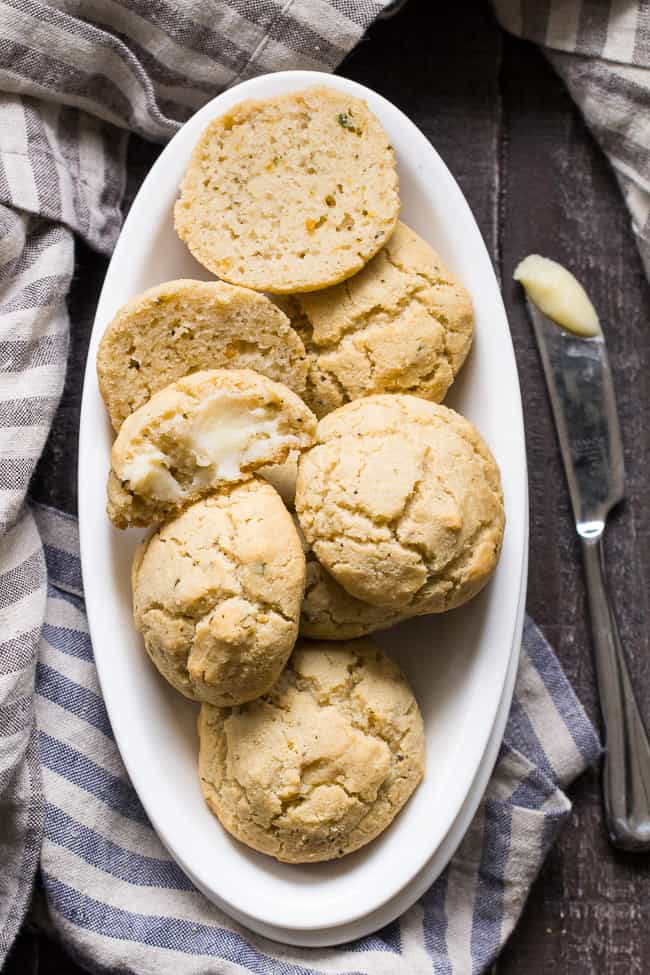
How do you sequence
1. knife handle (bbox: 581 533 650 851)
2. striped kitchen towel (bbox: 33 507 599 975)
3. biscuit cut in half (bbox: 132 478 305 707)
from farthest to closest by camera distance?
knife handle (bbox: 581 533 650 851) → striped kitchen towel (bbox: 33 507 599 975) → biscuit cut in half (bbox: 132 478 305 707)

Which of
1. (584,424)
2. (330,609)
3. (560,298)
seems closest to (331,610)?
(330,609)

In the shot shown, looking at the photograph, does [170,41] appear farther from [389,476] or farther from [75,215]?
[389,476]

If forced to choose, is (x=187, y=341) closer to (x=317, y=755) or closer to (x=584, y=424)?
(x=317, y=755)

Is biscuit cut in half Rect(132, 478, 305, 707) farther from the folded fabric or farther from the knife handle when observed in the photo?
the folded fabric

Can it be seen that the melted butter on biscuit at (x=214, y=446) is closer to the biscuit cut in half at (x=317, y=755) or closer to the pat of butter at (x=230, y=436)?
the pat of butter at (x=230, y=436)

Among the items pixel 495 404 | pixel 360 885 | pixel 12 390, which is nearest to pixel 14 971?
pixel 360 885

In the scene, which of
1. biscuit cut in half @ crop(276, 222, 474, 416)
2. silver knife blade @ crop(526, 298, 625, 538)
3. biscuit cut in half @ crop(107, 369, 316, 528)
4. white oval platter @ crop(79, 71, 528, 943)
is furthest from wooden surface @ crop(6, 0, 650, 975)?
biscuit cut in half @ crop(107, 369, 316, 528)

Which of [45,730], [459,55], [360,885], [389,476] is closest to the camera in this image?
[389,476]
